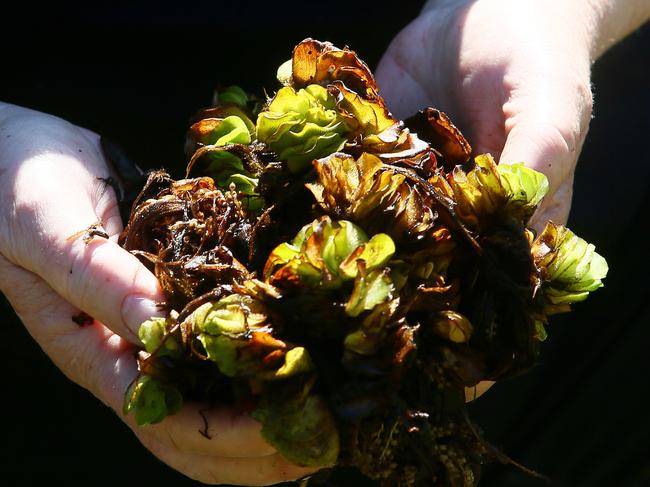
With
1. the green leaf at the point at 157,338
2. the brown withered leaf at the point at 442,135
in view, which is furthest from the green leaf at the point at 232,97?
the green leaf at the point at 157,338

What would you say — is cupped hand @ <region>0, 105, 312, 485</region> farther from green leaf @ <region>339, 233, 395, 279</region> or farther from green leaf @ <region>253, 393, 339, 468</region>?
green leaf @ <region>339, 233, 395, 279</region>

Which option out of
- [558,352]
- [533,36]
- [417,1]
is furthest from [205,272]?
[558,352]

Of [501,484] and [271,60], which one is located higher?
[271,60]

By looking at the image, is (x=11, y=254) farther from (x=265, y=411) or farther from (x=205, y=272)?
(x=265, y=411)

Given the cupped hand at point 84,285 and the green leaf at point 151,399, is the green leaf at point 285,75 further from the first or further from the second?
the green leaf at point 151,399

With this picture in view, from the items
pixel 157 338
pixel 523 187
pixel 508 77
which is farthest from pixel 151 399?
pixel 508 77

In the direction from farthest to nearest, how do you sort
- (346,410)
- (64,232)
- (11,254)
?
1. (11,254)
2. (64,232)
3. (346,410)

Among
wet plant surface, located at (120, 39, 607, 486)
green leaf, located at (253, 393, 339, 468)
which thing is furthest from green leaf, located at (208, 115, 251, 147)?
green leaf, located at (253, 393, 339, 468)
